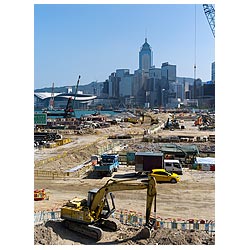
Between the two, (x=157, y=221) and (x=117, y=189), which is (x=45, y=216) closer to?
(x=117, y=189)

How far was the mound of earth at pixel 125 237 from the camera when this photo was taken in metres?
7.81

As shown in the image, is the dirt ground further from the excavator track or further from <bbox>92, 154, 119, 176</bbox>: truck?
<bbox>92, 154, 119, 176</bbox>: truck

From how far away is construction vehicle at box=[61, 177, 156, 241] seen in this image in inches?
320

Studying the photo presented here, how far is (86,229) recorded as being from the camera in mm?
8359

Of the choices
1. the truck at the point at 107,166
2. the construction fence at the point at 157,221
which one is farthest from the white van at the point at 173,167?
the construction fence at the point at 157,221

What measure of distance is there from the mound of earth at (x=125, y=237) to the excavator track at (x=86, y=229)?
10 centimetres

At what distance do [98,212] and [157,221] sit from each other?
1.67 m

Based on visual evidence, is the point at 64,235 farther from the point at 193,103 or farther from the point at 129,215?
the point at 193,103

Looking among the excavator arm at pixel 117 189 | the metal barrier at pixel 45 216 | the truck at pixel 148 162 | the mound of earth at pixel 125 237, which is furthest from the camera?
the truck at pixel 148 162

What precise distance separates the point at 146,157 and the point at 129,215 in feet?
19.1

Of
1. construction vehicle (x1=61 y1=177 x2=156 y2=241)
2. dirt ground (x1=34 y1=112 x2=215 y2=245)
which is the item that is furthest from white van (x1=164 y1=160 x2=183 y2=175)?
construction vehicle (x1=61 y1=177 x2=156 y2=241)

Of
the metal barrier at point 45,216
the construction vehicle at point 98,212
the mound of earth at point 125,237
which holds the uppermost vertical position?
the construction vehicle at point 98,212

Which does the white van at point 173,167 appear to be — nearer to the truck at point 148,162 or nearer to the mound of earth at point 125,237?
the truck at point 148,162

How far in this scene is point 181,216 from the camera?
9.84 m
